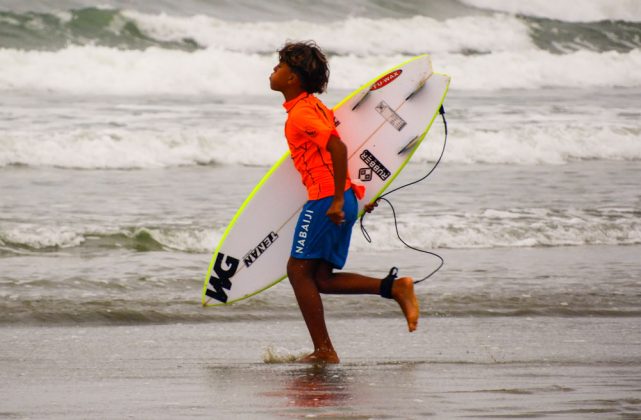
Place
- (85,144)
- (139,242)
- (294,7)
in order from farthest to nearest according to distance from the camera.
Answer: (294,7), (85,144), (139,242)

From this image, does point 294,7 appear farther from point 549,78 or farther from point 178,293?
point 178,293

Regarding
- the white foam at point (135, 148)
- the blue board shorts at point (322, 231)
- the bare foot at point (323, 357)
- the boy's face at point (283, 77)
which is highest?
the boy's face at point (283, 77)

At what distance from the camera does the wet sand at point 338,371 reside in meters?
3.81

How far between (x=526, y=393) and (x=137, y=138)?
9914mm

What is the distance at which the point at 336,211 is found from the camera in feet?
15.0

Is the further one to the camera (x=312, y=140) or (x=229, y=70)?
(x=229, y=70)

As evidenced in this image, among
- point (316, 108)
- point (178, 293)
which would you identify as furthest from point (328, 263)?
point (178, 293)

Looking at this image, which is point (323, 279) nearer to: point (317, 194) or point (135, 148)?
point (317, 194)

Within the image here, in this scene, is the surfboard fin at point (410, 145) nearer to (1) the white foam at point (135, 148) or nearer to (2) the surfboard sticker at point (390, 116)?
(2) the surfboard sticker at point (390, 116)

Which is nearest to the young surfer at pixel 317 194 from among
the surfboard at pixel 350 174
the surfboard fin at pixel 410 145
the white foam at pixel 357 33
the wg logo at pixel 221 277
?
the surfboard at pixel 350 174

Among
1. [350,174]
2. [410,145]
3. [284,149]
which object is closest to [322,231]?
[350,174]

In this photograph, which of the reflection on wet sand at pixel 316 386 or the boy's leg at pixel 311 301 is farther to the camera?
the boy's leg at pixel 311 301

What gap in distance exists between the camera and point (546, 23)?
1041 inches

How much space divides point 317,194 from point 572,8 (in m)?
24.1
